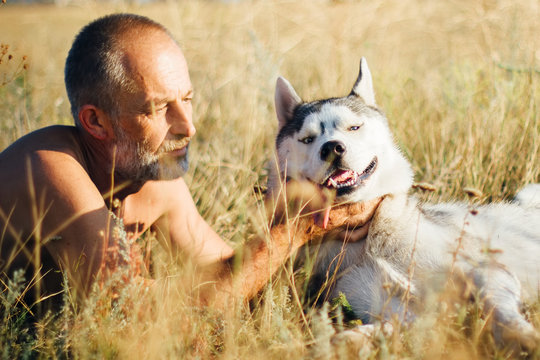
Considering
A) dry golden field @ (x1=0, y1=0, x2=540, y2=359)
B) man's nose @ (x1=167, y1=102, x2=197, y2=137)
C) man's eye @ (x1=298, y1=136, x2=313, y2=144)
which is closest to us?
dry golden field @ (x1=0, y1=0, x2=540, y2=359)

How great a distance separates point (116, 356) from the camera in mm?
1842

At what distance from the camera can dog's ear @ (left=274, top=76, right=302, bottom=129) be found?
3145 mm

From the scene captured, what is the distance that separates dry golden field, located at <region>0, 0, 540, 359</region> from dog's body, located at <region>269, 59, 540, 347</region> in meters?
0.16

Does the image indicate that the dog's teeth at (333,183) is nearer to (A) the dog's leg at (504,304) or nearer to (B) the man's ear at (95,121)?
(A) the dog's leg at (504,304)

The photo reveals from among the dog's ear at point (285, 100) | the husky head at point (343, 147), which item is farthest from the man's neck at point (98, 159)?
the dog's ear at point (285, 100)

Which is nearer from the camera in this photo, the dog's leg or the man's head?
the dog's leg

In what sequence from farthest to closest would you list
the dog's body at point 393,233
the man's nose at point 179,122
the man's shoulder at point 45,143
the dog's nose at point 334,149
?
the man's nose at point 179,122, the dog's nose at point 334,149, the man's shoulder at point 45,143, the dog's body at point 393,233

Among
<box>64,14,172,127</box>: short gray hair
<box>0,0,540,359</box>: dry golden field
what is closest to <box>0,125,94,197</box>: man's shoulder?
<box>64,14,172,127</box>: short gray hair

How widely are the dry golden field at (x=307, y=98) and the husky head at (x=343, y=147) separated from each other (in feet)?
1.41

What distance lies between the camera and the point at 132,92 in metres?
2.54

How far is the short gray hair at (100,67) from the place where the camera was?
2527mm

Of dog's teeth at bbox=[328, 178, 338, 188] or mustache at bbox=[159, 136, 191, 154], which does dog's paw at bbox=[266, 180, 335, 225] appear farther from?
mustache at bbox=[159, 136, 191, 154]

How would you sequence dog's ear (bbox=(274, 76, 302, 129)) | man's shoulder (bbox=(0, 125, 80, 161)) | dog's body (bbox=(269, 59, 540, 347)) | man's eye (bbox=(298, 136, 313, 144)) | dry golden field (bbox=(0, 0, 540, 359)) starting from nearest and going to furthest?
dry golden field (bbox=(0, 0, 540, 359))
dog's body (bbox=(269, 59, 540, 347))
man's shoulder (bbox=(0, 125, 80, 161))
man's eye (bbox=(298, 136, 313, 144))
dog's ear (bbox=(274, 76, 302, 129))

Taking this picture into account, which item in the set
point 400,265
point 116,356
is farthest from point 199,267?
point 400,265
